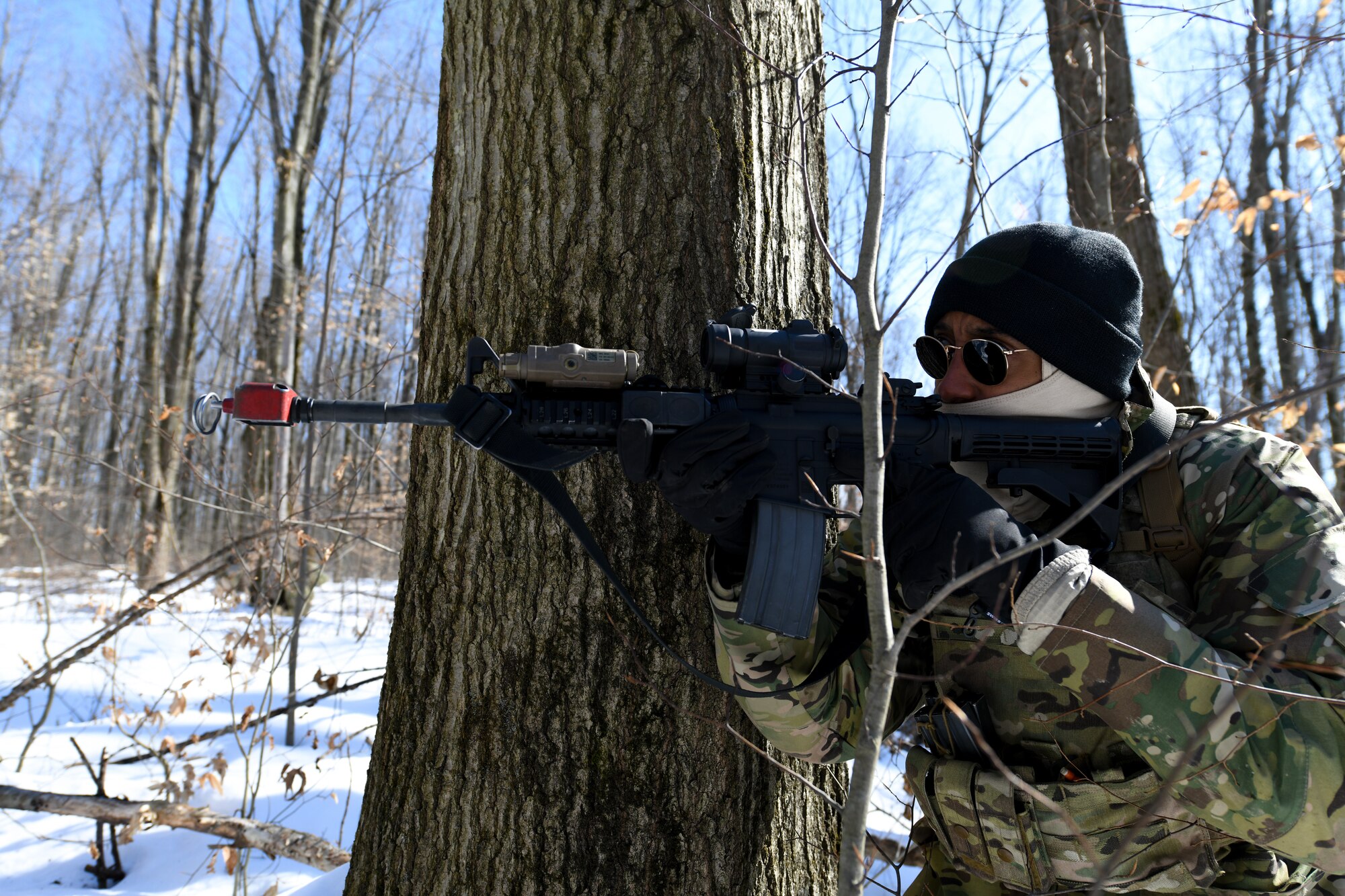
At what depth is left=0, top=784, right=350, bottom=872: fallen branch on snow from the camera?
3096 mm

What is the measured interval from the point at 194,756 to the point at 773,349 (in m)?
4.21

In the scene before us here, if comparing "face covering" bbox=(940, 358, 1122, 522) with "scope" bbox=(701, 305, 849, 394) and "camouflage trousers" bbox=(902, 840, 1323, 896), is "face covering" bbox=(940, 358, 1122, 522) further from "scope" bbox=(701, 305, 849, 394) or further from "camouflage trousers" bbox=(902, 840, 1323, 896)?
"camouflage trousers" bbox=(902, 840, 1323, 896)

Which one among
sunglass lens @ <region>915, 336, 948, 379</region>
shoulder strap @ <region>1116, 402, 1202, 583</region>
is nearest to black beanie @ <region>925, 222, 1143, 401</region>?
sunglass lens @ <region>915, 336, 948, 379</region>

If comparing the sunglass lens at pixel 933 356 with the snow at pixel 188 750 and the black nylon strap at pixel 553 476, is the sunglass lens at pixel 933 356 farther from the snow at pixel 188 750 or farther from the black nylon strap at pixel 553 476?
the snow at pixel 188 750

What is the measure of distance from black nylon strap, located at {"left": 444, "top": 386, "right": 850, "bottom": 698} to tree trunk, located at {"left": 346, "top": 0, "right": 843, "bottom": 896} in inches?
4.3

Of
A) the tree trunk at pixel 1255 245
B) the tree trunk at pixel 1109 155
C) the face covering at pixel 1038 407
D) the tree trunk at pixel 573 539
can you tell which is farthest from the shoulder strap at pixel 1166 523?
the tree trunk at pixel 1255 245

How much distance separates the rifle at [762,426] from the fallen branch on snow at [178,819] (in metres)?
2.02

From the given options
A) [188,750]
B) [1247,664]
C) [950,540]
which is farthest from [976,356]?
[188,750]

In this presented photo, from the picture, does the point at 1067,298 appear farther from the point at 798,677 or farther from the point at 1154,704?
the point at 798,677

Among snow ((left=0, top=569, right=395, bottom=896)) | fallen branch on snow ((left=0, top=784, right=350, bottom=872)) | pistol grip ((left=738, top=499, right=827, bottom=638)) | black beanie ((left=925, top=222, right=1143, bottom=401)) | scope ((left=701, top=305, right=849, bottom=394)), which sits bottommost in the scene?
snow ((left=0, top=569, right=395, bottom=896))

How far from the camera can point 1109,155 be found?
6.21 metres

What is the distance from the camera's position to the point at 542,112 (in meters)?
2.12

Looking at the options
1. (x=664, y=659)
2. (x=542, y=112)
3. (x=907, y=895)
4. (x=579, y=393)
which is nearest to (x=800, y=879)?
(x=907, y=895)

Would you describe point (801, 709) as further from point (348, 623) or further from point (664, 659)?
point (348, 623)
